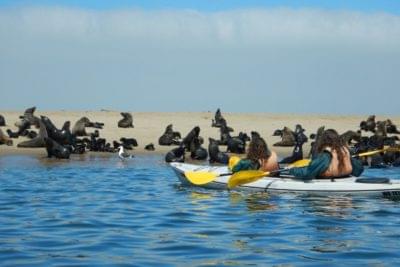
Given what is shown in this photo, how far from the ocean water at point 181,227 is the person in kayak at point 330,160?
1.98 feet

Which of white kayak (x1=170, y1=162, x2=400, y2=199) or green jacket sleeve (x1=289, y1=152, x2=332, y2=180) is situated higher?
green jacket sleeve (x1=289, y1=152, x2=332, y2=180)

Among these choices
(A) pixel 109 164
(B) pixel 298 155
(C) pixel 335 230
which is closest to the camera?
(C) pixel 335 230

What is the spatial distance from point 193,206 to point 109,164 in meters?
8.70

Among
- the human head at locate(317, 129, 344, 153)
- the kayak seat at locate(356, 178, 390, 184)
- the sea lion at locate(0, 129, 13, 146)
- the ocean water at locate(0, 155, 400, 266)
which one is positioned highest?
the human head at locate(317, 129, 344, 153)

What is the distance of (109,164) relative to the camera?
2152 centimetres

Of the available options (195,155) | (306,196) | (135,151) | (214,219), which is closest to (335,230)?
(214,219)

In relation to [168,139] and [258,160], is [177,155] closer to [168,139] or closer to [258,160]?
[168,139]

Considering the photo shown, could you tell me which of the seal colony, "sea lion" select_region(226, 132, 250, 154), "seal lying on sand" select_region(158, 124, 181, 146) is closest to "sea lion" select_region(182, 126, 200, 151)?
the seal colony

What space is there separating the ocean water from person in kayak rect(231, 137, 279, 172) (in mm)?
659

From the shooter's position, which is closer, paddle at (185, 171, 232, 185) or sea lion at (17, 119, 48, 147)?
paddle at (185, 171, 232, 185)

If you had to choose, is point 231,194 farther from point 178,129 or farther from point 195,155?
point 178,129

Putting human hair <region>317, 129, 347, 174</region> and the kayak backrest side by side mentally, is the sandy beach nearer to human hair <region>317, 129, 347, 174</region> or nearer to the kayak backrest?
human hair <region>317, 129, 347, 174</region>

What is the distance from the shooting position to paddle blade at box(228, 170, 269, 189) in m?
Answer: 14.9

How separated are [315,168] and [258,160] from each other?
1.43m
